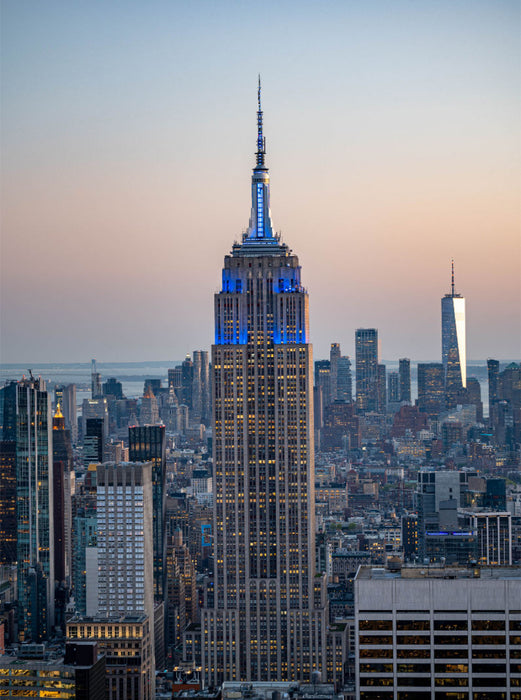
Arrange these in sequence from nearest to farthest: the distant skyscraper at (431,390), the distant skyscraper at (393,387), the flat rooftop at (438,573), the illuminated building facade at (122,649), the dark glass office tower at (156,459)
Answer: the flat rooftop at (438,573) → the illuminated building facade at (122,649) → the dark glass office tower at (156,459) → the distant skyscraper at (431,390) → the distant skyscraper at (393,387)

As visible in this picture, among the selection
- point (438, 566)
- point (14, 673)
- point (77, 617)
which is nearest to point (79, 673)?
point (14, 673)

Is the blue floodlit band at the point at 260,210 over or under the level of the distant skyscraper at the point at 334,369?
over

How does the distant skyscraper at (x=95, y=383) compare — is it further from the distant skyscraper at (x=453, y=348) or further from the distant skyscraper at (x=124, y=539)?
the distant skyscraper at (x=453, y=348)

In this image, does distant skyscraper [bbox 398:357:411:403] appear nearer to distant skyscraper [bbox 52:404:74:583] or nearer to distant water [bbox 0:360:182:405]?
distant water [bbox 0:360:182:405]

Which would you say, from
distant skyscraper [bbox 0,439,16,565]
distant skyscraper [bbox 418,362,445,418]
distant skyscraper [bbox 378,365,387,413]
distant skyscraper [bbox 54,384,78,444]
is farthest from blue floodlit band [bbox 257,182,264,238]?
distant skyscraper [bbox 378,365,387,413]

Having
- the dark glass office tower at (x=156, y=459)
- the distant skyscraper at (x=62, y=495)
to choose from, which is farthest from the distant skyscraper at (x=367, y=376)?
the dark glass office tower at (x=156, y=459)

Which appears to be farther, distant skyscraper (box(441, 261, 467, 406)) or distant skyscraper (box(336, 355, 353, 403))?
distant skyscraper (box(336, 355, 353, 403))

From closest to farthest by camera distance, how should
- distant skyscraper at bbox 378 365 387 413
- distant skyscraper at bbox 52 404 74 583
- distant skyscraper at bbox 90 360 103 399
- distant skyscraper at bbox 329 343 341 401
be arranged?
distant skyscraper at bbox 52 404 74 583 → distant skyscraper at bbox 90 360 103 399 → distant skyscraper at bbox 329 343 341 401 → distant skyscraper at bbox 378 365 387 413
